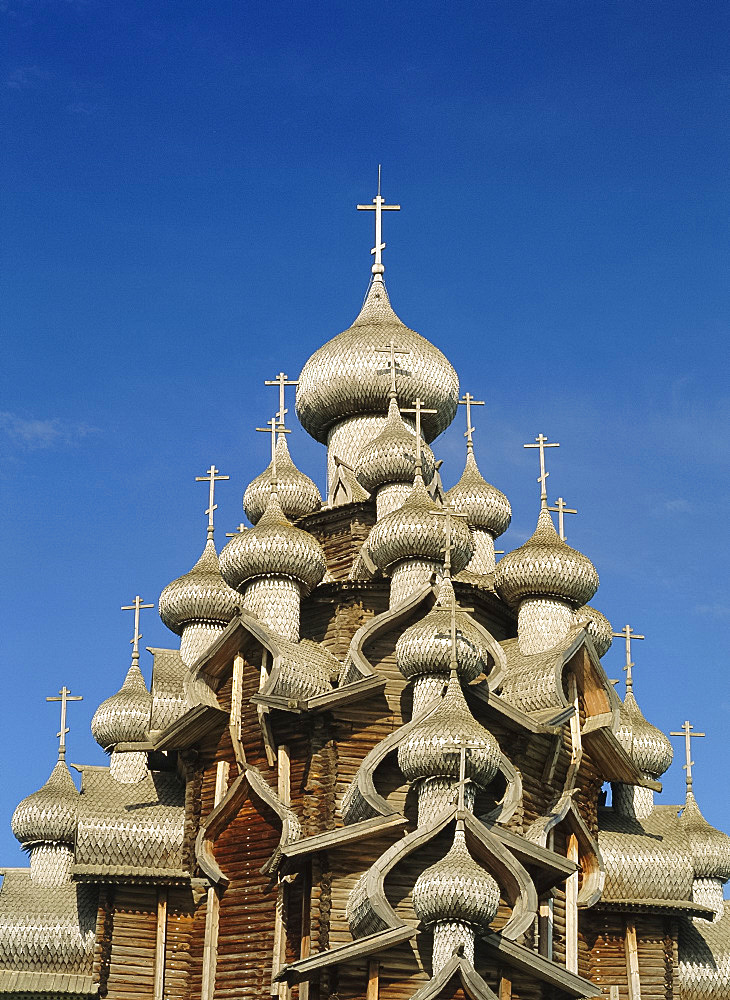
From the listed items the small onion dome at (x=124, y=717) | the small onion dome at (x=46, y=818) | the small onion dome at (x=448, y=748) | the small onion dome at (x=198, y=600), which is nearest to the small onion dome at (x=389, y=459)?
the small onion dome at (x=198, y=600)

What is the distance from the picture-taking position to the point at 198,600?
71.3 ft

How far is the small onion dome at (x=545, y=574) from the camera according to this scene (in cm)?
2047

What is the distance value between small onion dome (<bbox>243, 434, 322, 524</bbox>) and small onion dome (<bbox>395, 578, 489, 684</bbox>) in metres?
4.67

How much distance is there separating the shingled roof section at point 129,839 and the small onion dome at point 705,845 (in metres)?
6.52

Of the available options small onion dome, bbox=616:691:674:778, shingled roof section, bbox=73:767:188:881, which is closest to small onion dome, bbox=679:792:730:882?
small onion dome, bbox=616:691:674:778

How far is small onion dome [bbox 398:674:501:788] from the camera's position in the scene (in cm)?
1680

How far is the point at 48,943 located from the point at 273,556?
16.3 feet

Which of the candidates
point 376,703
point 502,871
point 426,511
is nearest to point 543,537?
point 426,511

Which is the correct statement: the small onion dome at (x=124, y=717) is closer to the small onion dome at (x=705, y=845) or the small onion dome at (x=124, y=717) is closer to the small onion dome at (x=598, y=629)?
the small onion dome at (x=598, y=629)

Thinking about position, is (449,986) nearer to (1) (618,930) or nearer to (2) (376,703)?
(2) (376,703)

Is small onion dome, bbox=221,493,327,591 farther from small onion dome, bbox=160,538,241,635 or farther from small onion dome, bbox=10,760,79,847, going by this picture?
small onion dome, bbox=10,760,79,847

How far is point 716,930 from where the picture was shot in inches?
868

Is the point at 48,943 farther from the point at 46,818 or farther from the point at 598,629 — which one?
the point at 598,629

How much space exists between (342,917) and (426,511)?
4489 millimetres
